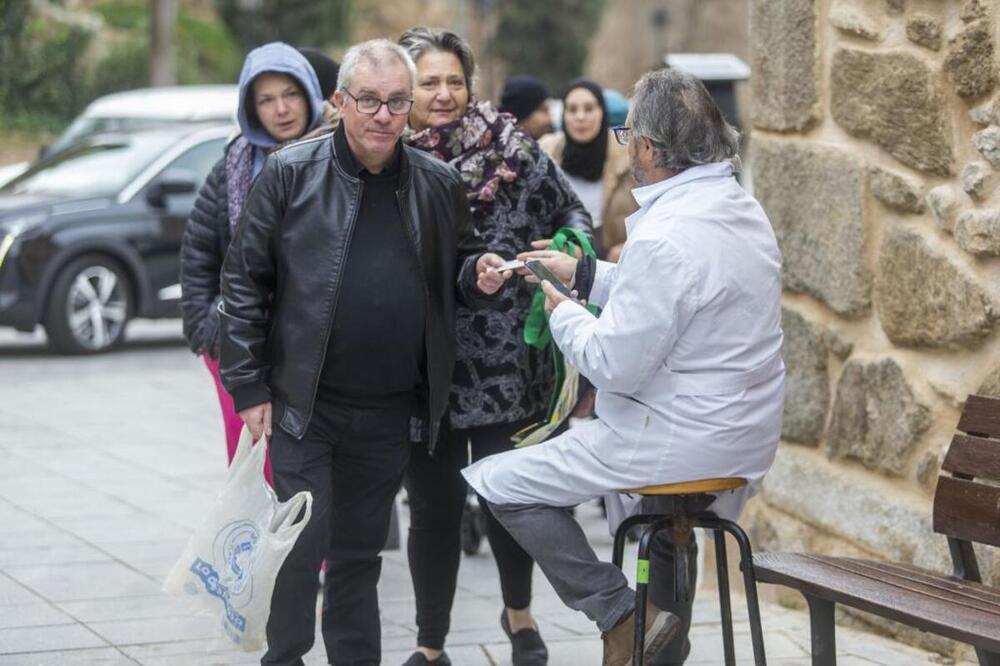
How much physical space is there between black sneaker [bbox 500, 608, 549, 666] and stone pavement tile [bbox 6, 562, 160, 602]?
60.0 inches

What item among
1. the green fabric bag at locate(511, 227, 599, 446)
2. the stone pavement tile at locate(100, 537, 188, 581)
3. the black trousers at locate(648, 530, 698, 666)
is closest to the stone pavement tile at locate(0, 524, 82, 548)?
the stone pavement tile at locate(100, 537, 188, 581)

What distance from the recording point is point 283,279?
174 inches

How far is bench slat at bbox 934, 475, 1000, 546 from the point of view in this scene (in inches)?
163

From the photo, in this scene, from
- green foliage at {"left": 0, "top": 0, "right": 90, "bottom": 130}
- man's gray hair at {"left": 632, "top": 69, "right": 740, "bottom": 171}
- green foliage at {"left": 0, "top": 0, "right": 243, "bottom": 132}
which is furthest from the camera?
green foliage at {"left": 0, "top": 0, "right": 243, "bottom": 132}

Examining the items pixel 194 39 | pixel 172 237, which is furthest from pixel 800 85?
pixel 194 39

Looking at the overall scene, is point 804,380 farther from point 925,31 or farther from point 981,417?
point 981,417

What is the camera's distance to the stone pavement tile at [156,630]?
536cm

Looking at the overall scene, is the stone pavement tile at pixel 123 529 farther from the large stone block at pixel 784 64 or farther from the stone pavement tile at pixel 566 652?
the large stone block at pixel 784 64

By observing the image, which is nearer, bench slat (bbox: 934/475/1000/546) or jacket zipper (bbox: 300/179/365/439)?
bench slat (bbox: 934/475/1000/546)

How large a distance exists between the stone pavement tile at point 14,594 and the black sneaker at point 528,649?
5.59ft

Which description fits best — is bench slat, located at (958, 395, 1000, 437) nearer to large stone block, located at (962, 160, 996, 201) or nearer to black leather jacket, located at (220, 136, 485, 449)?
large stone block, located at (962, 160, 996, 201)

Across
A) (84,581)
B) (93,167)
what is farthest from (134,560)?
(93,167)

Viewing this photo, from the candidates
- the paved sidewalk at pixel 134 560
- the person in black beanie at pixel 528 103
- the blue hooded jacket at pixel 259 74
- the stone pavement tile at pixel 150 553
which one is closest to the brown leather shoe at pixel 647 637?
the paved sidewalk at pixel 134 560

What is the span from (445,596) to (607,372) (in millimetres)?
1318
